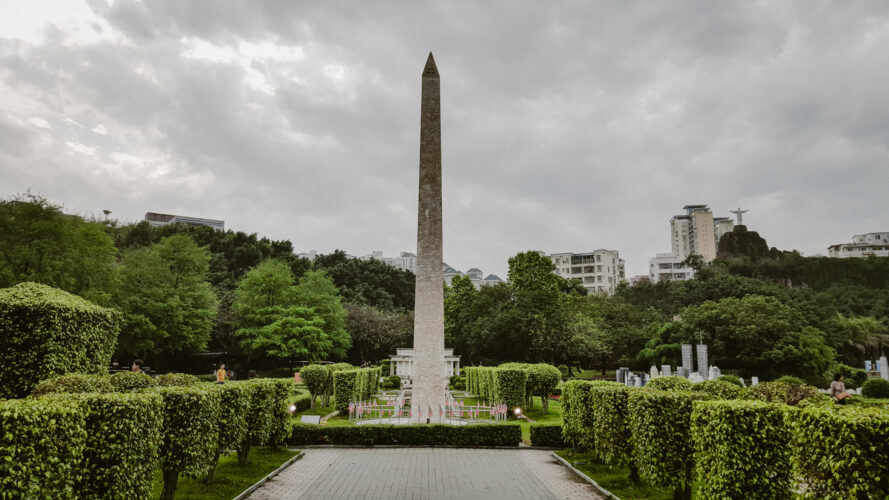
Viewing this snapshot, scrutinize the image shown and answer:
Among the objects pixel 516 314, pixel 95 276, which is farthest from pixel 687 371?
pixel 95 276

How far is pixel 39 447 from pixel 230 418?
20.9 feet

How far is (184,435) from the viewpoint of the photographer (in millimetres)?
9984

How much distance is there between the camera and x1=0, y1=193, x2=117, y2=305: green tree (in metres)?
24.8

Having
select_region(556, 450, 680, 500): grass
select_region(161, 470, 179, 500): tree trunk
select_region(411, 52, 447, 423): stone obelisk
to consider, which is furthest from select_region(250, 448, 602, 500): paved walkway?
select_region(411, 52, 447, 423): stone obelisk

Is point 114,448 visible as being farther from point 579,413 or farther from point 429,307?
point 429,307

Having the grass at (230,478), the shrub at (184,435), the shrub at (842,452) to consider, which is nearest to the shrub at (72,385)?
the shrub at (184,435)

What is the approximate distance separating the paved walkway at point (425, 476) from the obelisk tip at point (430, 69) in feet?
50.2

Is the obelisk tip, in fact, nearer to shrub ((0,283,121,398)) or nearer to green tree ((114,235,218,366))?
shrub ((0,283,121,398))

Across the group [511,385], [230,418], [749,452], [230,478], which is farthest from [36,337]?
[511,385]

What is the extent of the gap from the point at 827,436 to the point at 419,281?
1650cm

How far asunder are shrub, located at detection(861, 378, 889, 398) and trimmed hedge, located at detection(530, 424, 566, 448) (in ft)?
69.3

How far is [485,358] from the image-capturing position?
49.3 metres

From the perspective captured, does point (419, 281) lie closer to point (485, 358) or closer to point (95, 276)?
point (95, 276)

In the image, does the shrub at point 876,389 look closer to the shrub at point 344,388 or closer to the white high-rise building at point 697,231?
the shrub at point 344,388
